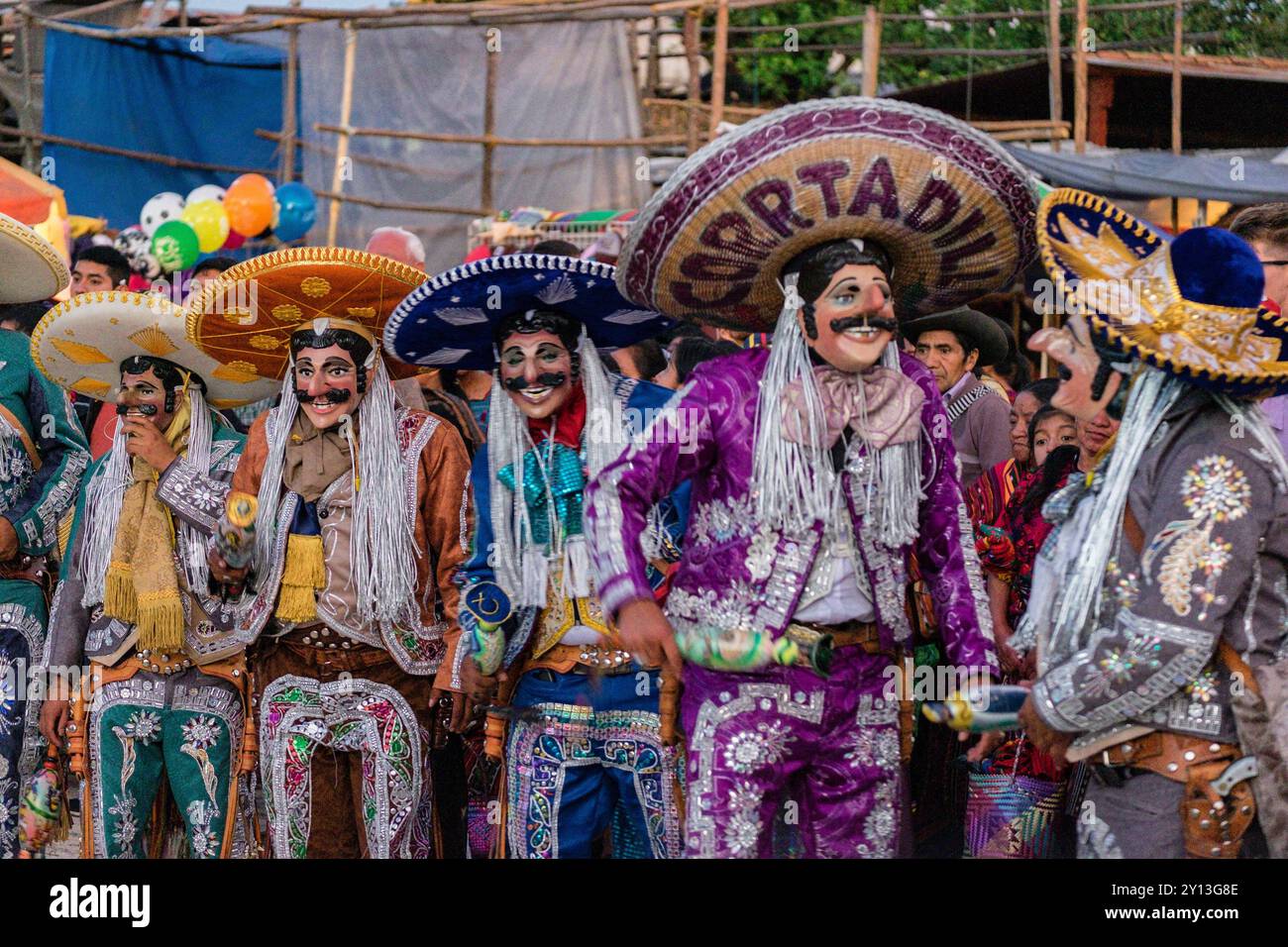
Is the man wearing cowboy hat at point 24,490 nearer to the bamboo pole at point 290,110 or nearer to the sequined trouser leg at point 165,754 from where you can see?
the sequined trouser leg at point 165,754

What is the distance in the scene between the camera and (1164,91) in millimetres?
13227

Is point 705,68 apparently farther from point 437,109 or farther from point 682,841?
point 682,841

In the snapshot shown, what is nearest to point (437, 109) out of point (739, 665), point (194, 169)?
point (194, 169)

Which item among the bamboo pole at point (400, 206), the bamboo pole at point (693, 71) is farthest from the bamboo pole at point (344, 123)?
the bamboo pole at point (693, 71)

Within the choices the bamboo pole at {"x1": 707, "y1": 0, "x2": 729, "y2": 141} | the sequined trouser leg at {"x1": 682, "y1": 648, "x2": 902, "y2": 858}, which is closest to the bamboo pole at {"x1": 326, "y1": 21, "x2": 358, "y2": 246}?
the bamboo pole at {"x1": 707, "y1": 0, "x2": 729, "y2": 141}

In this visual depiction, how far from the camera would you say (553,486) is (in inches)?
173

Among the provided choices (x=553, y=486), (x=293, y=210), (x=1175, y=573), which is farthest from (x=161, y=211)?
(x=1175, y=573)

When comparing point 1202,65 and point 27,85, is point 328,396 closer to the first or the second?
point 1202,65

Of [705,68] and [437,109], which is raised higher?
[705,68]

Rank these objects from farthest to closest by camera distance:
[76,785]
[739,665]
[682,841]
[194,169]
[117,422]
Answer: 1. [194,169]
2. [76,785]
3. [117,422]
4. [682,841]
5. [739,665]

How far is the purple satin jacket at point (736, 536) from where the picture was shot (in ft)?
12.2

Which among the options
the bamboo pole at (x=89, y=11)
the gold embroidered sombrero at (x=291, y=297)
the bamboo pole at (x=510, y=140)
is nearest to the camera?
the gold embroidered sombrero at (x=291, y=297)

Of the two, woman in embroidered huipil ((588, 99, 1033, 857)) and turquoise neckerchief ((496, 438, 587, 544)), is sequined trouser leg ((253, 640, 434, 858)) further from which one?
woman in embroidered huipil ((588, 99, 1033, 857))

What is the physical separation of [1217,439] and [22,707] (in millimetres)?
4138
